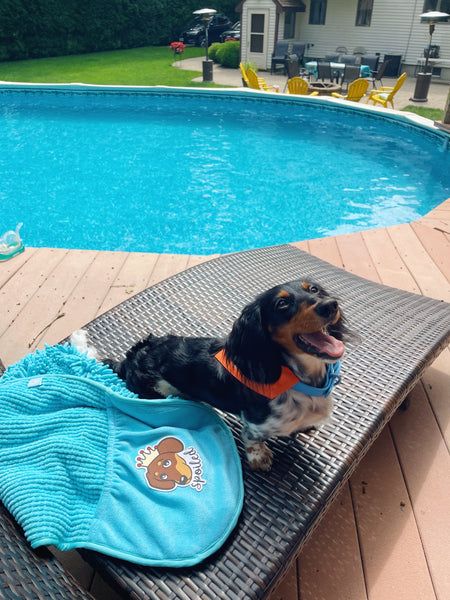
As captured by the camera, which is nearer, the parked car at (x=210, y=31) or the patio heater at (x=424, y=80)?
the patio heater at (x=424, y=80)

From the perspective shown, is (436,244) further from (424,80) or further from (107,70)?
(107,70)

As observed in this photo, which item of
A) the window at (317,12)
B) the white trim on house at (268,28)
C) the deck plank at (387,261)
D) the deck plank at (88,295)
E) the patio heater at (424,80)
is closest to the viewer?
the deck plank at (88,295)

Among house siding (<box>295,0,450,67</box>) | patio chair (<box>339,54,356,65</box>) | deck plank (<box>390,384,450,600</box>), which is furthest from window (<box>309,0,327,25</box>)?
deck plank (<box>390,384,450,600</box>)

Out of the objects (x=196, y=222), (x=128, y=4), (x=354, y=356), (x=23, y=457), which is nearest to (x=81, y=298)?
(x=23, y=457)

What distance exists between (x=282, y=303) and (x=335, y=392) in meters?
0.63

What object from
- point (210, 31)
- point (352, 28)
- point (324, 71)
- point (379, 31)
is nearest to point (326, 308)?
point (324, 71)

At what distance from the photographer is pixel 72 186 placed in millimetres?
7594

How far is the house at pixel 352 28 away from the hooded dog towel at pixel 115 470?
752 inches

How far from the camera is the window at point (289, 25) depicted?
61.7 feet

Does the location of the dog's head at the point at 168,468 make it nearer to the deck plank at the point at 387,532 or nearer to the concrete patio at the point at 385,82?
the deck plank at the point at 387,532

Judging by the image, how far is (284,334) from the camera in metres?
1.60

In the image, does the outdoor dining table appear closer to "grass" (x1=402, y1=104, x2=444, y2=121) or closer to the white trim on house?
the white trim on house

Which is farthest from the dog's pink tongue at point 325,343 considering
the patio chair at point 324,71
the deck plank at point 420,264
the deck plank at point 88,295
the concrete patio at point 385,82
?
the patio chair at point 324,71

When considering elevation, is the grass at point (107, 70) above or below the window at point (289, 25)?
below
